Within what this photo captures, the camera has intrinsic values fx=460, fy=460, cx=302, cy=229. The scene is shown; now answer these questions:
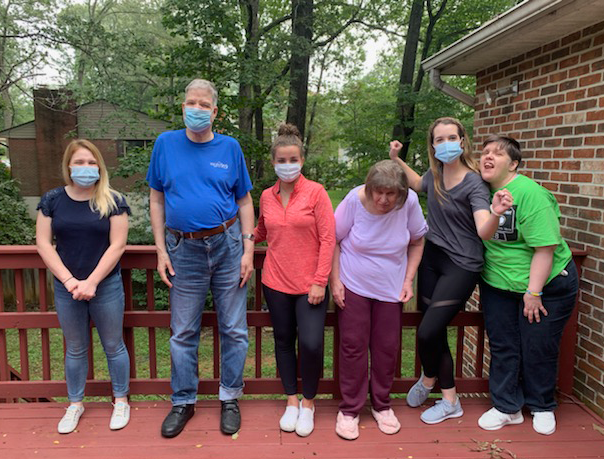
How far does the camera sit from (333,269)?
2.66m

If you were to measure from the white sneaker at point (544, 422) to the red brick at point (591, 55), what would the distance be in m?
2.21

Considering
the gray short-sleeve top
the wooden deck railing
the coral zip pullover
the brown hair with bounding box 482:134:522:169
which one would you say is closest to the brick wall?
the wooden deck railing

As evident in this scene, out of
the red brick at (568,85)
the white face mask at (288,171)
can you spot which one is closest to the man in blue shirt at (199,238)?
the white face mask at (288,171)

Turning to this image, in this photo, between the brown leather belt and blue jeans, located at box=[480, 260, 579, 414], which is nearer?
the brown leather belt

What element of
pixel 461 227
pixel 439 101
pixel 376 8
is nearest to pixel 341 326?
pixel 461 227

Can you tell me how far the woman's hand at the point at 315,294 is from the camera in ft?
8.22

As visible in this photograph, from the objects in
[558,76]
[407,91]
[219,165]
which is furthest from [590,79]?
[407,91]

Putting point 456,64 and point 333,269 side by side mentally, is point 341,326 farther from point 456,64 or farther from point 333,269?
point 456,64

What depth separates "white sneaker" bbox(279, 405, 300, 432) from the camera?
2664mm

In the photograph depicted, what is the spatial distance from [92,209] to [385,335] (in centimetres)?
176

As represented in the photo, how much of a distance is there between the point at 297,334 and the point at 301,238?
62 cm

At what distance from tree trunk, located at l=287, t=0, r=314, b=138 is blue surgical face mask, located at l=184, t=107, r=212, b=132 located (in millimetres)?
7400

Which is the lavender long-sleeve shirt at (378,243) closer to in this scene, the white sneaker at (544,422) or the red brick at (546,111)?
the white sneaker at (544,422)

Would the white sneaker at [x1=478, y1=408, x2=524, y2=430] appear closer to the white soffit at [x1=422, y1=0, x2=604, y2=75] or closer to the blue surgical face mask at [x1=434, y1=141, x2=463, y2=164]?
the blue surgical face mask at [x1=434, y1=141, x2=463, y2=164]
